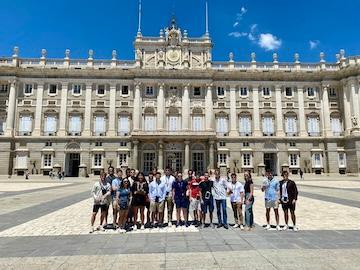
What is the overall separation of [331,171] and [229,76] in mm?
21479

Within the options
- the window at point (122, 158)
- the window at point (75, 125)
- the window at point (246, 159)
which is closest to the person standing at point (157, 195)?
the window at point (122, 158)

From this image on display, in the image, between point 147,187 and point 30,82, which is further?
point 30,82

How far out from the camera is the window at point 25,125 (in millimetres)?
43656

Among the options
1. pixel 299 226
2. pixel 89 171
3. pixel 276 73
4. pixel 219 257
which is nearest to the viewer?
pixel 219 257

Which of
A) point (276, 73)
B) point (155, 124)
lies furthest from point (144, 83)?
point (276, 73)

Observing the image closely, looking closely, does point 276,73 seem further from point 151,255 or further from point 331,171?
point 151,255

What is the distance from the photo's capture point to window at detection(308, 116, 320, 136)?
45938 mm

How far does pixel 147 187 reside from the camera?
31.4 feet

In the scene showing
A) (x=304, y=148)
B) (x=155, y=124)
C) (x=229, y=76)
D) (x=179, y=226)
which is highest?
(x=229, y=76)

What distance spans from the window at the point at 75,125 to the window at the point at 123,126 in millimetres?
6265

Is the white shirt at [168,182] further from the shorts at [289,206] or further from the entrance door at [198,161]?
the entrance door at [198,161]

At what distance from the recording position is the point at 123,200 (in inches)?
353

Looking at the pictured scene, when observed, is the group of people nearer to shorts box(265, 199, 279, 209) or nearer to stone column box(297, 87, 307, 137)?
shorts box(265, 199, 279, 209)

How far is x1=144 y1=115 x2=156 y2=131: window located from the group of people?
3554 centimetres
